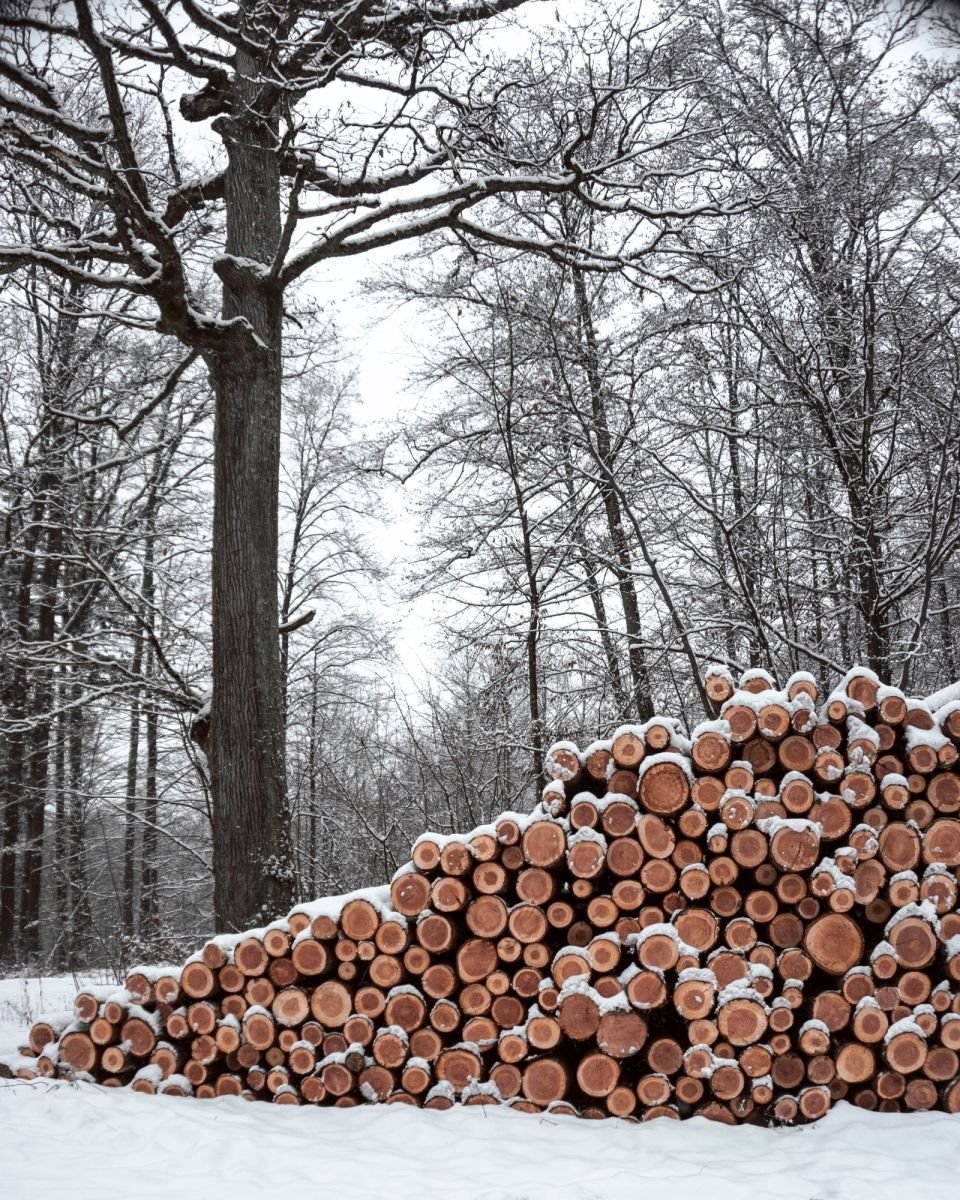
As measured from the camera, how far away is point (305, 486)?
1783 cm

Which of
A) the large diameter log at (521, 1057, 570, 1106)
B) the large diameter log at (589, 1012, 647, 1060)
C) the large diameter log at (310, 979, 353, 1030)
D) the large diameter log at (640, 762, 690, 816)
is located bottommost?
the large diameter log at (521, 1057, 570, 1106)

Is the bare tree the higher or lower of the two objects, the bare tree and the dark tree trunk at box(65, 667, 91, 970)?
the higher

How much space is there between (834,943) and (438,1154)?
6.40ft

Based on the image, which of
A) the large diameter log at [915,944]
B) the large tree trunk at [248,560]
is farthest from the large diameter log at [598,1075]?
the large tree trunk at [248,560]

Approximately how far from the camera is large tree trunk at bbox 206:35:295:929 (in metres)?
5.90

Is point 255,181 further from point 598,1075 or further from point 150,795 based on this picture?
point 150,795

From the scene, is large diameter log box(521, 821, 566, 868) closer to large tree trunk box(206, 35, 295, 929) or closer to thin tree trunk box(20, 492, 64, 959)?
large tree trunk box(206, 35, 295, 929)

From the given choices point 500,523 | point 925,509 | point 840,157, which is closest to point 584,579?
point 500,523

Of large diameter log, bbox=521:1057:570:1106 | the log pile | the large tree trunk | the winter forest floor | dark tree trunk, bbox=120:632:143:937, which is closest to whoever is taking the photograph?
the winter forest floor

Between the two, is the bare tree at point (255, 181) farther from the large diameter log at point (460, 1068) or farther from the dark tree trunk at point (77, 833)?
the dark tree trunk at point (77, 833)

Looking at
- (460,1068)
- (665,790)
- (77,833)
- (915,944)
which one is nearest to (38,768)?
(77,833)

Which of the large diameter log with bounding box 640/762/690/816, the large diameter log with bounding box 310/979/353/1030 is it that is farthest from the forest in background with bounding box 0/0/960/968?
the large diameter log with bounding box 640/762/690/816

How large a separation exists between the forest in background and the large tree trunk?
376 millimetres

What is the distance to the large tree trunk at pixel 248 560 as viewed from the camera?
5902mm
